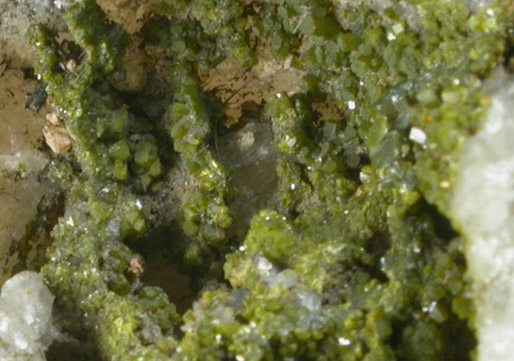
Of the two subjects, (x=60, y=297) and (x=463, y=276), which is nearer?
(x=463, y=276)

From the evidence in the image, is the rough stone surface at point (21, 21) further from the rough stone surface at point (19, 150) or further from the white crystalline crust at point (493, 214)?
the white crystalline crust at point (493, 214)

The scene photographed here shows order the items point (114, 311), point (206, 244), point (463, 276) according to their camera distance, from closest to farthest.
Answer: point (463, 276) < point (114, 311) < point (206, 244)

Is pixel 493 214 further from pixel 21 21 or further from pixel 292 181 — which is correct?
pixel 21 21

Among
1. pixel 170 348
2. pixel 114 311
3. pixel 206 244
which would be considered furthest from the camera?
pixel 206 244

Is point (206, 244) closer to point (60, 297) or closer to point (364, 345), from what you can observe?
point (60, 297)

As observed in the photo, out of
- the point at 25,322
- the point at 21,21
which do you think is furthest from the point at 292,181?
the point at 21,21

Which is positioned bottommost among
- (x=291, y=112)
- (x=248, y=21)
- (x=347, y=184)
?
(x=347, y=184)

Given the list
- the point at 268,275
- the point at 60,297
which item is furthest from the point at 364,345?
the point at 60,297

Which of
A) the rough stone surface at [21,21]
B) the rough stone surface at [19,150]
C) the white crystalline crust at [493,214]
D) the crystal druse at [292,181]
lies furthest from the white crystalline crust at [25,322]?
the white crystalline crust at [493,214]
